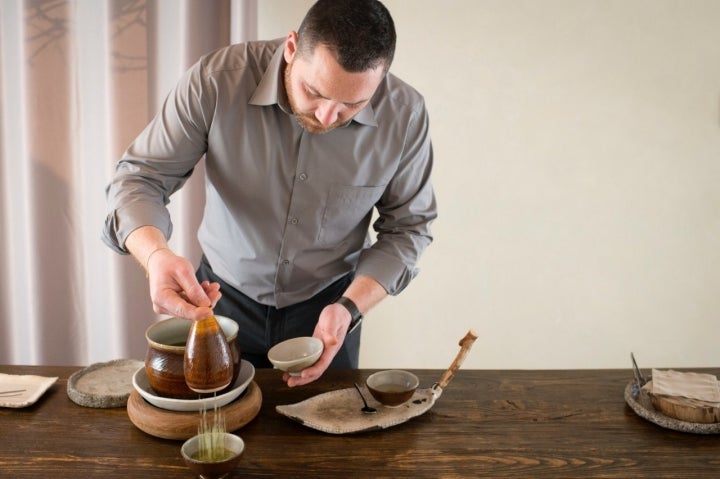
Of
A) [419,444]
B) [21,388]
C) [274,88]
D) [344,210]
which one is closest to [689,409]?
[419,444]

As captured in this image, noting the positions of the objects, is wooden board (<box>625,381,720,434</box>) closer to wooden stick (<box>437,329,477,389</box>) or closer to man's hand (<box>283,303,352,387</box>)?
wooden stick (<box>437,329,477,389</box>)

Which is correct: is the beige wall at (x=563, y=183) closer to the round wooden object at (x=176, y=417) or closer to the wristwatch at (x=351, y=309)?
the wristwatch at (x=351, y=309)

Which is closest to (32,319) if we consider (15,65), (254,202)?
(15,65)

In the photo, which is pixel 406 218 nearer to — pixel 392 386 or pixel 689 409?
pixel 392 386

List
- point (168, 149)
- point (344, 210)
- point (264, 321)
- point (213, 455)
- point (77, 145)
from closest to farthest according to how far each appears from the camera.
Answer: point (213, 455), point (168, 149), point (344, 210), point (264, 321), point (77, 145)

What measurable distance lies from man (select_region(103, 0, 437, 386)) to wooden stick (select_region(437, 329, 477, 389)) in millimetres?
269

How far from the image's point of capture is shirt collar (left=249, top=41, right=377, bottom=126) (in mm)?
1924

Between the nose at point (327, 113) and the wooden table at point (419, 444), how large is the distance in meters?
0.65

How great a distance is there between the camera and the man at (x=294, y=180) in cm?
173

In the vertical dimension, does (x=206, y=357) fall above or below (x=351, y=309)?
above

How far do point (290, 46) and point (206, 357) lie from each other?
0.83 m

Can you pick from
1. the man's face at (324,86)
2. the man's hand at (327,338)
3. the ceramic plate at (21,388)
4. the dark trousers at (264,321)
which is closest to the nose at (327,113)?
the man's face at (324,86)

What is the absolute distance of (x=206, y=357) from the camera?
4.76 ft

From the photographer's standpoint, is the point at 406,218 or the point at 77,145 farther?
the point at 77,145
